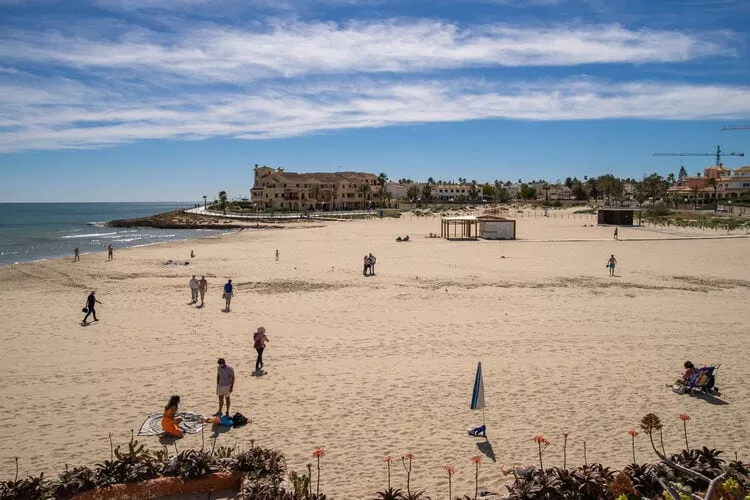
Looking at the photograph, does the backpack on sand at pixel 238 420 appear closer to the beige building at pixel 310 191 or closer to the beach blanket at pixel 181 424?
the beach blanket at pixel 181 424

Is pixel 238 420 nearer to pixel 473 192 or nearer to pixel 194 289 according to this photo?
pixel 194 289

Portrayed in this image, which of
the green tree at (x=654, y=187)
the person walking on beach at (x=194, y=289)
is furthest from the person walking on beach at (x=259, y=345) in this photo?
→ the green tree at (x=654, y=187)

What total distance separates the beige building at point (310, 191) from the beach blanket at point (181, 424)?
9537 centimetres

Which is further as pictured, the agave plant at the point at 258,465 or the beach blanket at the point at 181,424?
the beach blanket at the point at 181,424

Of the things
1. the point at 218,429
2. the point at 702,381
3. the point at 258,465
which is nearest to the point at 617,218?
the point at 702,381

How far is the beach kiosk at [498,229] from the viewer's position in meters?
44.7

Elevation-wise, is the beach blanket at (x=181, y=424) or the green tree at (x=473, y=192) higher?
the green tree at (x=473, y=192)

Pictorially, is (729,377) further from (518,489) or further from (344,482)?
(344,482)

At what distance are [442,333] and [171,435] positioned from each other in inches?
308

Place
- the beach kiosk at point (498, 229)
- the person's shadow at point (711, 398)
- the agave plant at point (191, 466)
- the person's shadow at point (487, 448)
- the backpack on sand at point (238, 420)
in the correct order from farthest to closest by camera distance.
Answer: the beach kiosk at point (498, 229), the person's shadow at point (711, 398), the backpack on sand at point (238, 420), the person's shadow at point (487, 448), the agave plant at point (191, 466)

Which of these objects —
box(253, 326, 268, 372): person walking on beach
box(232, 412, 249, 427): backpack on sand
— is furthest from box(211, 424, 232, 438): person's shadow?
box(253, 326, 268, 372): person walking on beach

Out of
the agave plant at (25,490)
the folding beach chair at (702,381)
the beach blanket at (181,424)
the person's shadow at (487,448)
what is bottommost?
the person's shadow at (487,448)

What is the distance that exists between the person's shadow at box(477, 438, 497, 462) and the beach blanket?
4.34m

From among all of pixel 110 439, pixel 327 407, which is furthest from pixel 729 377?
pixel 110 439
